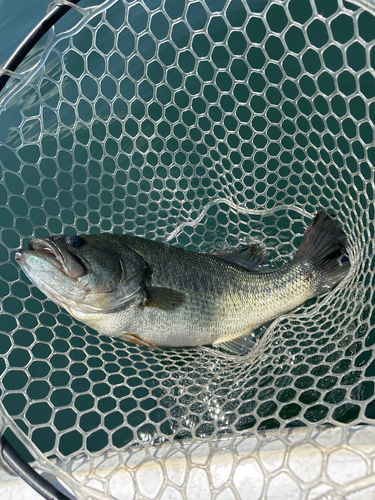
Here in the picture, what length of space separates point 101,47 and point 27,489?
612 cm

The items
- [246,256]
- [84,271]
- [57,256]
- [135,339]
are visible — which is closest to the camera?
[57,256]

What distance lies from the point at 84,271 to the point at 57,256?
242 mm

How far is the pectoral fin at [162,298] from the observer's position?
140 inches

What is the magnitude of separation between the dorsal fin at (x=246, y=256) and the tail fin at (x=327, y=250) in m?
0.47

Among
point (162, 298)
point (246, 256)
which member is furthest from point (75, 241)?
point (246, 256)

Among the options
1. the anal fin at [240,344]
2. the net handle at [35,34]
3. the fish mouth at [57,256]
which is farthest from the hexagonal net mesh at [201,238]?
the fish mouth at [57,256]

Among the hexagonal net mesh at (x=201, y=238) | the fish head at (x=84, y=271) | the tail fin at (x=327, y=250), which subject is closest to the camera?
the hexagonal net mesh at (x=201, y=238)

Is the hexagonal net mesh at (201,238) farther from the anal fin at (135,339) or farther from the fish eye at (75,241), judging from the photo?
the fish eye at (75,241)

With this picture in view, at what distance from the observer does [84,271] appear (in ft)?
10.9

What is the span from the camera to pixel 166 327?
363 cm

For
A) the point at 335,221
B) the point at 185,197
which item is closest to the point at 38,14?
the point at 185,197

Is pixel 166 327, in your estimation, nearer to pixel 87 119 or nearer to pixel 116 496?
pixel 116 496

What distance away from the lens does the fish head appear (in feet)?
10.5

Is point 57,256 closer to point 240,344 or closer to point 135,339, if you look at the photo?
point 135,339
